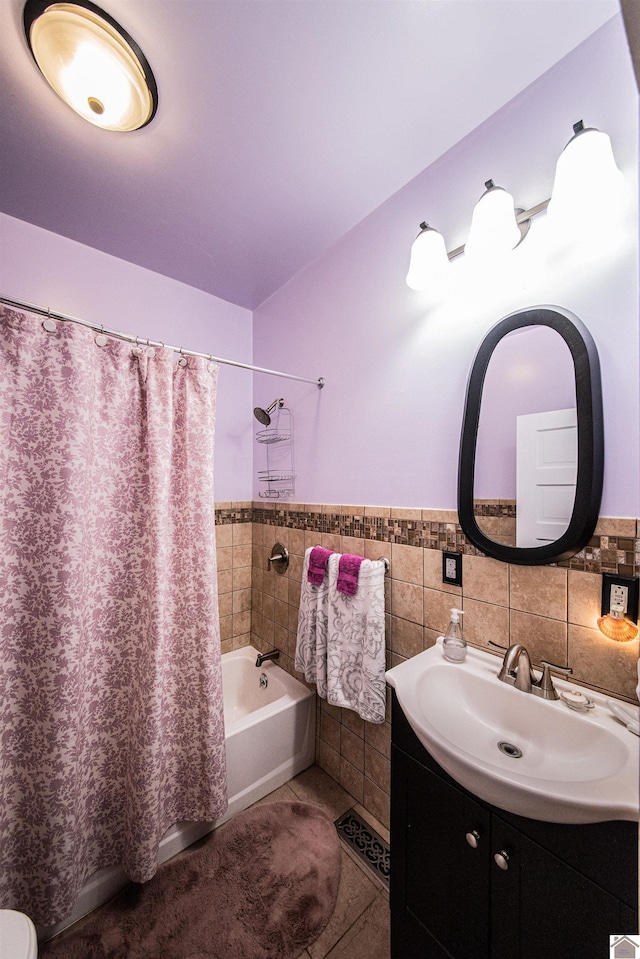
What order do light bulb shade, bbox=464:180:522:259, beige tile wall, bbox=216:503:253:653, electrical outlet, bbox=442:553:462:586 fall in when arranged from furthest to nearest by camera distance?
beige tile wall, bbox=216:503:253:653
electrical outlet, bbox=442:553:462:586
light bulb shade, bbox=464:180:522:259

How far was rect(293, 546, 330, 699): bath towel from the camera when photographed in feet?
4.91

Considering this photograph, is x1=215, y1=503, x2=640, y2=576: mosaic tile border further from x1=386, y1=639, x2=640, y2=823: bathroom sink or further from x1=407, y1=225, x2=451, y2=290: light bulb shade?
x1=407, y1=225, x2=451, y2=290: light bulb shade

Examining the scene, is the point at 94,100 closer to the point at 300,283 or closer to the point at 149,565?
the point at 300,283

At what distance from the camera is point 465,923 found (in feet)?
2.80

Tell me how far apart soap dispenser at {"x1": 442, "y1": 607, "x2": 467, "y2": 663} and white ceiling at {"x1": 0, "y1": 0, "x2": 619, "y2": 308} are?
1.64 metres

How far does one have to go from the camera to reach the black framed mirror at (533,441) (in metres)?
0.91

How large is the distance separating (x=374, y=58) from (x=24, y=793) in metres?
2.46

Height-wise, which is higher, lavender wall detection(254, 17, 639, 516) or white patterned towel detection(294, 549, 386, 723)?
lavender wall detection(254, 17, 639, 516)

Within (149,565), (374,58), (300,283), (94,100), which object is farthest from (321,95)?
(149,565)

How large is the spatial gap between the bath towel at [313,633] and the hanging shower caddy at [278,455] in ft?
1.87

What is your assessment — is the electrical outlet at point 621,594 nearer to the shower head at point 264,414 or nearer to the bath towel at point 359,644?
the bath towel at point 359,644

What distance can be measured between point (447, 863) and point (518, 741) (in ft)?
1.15

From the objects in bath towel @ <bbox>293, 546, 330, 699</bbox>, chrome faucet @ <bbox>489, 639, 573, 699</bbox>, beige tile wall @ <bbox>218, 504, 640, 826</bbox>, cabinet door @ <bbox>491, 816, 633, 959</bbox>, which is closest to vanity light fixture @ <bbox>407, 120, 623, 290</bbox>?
beige tile wall @ <bbox>218, 504, 640, 826</bbox>

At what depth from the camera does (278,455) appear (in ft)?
6.97
